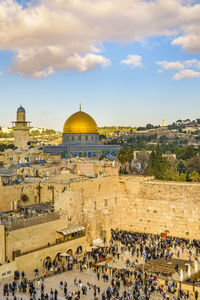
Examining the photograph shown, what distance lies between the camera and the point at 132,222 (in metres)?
28.4

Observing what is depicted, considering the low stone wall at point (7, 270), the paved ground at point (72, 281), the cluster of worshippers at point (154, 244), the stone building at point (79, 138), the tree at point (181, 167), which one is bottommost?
the cluster of worshippers at point (154, 244)

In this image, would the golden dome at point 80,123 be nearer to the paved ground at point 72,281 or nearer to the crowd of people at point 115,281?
the crowd of people at point 115,281

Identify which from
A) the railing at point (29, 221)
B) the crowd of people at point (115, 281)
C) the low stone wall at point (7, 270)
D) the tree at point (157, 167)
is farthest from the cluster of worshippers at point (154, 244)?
the tree at point (157, 167)

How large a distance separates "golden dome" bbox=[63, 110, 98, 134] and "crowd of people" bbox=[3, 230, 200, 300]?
761 inches

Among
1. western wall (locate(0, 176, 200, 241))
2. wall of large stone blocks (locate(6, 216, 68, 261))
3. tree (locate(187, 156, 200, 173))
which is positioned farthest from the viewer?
tree (locate(187, 156, 200, 173))

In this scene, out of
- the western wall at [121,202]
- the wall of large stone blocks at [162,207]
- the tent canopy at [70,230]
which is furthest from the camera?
the wall of large stone blocks at [162,207]

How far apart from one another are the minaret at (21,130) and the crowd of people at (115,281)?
17411mm

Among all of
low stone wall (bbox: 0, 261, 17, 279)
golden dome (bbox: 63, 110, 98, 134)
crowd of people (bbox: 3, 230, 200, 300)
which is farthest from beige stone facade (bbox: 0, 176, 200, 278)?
golden dome (bbox: 63, 110, 98, 134)

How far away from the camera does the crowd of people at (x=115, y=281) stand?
1602 cm

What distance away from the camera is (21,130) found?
3850cm

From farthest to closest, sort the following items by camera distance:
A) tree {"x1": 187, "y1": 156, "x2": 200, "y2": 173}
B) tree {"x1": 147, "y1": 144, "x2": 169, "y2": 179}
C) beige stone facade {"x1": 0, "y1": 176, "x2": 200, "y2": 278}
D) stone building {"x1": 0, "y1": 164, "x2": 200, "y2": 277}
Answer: tree {"x1": 187, "y1": 156, "x2": 200, "y2": 173} → tree {"x1": 147, "y1": 144, "x2": 169, "y2": 179} → beige stone facade {"x1": 0, "y1": 176, "x2": 200, "y2": 278} → stone building {"x1": 0, "y1": 164, "x2": 200, "y2": 277}

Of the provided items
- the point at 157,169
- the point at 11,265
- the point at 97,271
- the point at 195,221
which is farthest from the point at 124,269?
the point at 157,169

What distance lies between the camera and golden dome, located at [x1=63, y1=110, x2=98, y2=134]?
42312mm

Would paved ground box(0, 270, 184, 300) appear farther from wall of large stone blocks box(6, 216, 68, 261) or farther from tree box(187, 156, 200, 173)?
tree box(187, 156, 200, 173)
